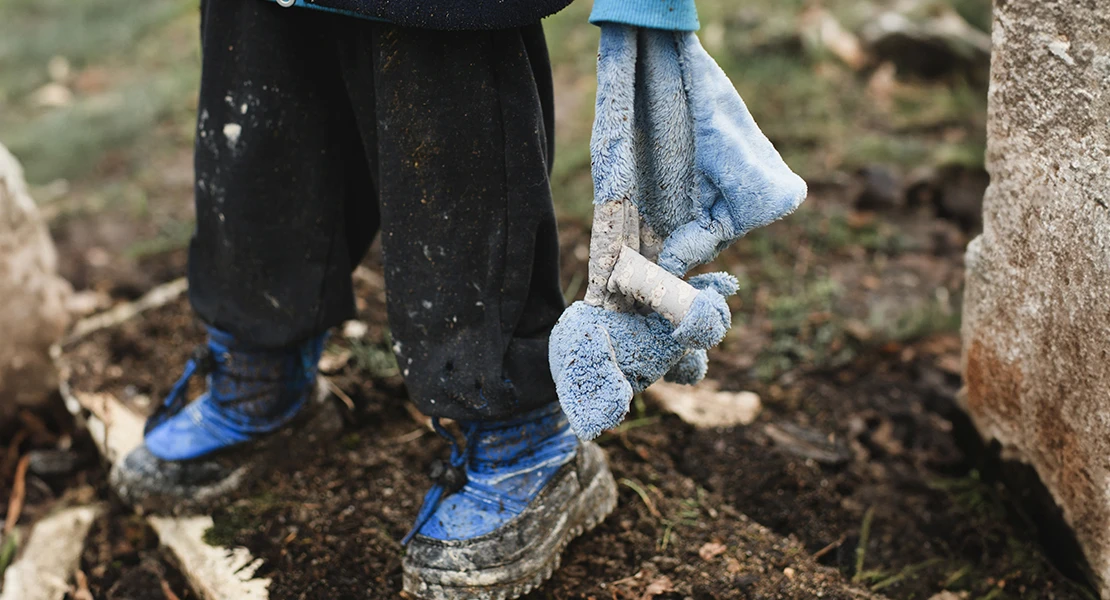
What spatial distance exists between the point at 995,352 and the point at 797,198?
29.0 inches

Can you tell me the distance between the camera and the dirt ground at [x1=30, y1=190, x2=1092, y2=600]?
1.87 metres

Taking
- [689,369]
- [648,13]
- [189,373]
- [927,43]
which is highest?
[648,13]

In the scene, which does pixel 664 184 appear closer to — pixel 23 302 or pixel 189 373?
pixel 189 373

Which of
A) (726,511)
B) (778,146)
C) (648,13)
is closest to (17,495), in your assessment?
(726,511)

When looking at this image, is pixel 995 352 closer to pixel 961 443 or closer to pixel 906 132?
pixel 961 443

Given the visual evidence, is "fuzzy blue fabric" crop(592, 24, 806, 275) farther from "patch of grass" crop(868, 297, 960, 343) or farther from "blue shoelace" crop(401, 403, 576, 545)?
"patch of grass" crop(868, 297, 960, 343)

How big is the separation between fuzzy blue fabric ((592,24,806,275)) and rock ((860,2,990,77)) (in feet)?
9.57

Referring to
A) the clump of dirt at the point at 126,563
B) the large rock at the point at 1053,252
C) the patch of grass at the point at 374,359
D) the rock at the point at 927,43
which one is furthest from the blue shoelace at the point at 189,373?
the rock at the point at 927,43

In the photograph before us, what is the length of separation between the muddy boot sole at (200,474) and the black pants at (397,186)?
30 centimetres

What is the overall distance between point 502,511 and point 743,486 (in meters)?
0.59

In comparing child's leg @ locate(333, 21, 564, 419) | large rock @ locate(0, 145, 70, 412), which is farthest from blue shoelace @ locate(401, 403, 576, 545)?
large rock @ locate(0, 145, 70, 412)

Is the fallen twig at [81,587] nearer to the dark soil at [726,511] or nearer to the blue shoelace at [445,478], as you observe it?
the dark soil at [726,511]

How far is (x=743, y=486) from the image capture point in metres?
2.12

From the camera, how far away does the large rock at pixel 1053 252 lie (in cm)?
156
